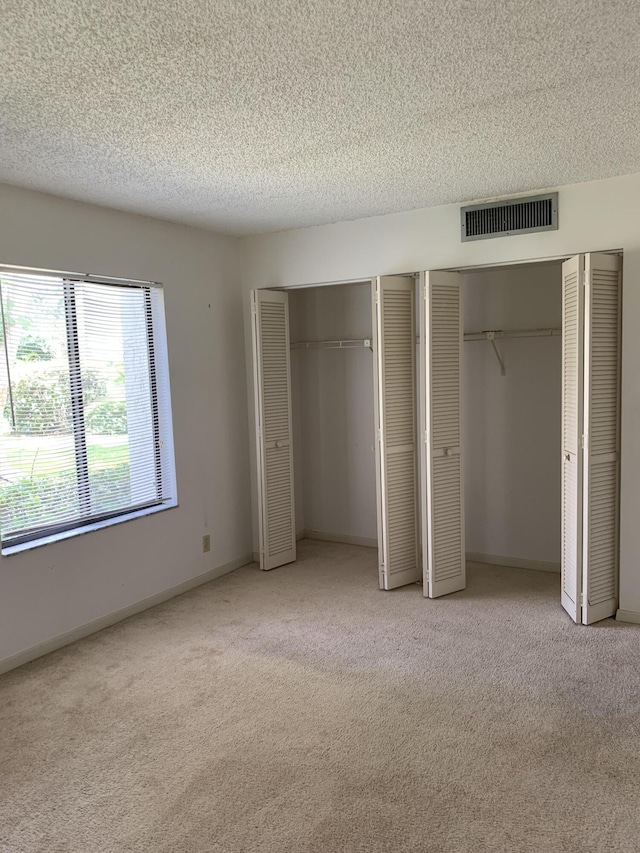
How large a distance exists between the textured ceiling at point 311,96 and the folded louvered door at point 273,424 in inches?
43.6

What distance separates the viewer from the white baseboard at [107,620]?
10.6ft

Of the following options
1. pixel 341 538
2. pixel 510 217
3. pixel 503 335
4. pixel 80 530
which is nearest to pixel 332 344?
pixel 503 335

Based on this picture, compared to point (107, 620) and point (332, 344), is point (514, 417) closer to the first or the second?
point (332, 344)

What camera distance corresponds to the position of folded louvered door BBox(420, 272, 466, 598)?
150 inches

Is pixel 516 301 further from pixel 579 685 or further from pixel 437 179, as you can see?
pixel 579 685

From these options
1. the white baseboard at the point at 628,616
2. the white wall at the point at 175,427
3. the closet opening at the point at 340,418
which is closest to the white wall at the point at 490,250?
the white baseboard at the point at 628,616

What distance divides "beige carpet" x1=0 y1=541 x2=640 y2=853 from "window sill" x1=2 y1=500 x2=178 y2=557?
61cm

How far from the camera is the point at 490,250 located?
377 cm

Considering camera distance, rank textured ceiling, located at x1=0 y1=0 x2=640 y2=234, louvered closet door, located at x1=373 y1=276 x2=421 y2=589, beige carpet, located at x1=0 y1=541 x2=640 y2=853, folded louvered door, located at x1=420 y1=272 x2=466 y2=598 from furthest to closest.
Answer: louvered closet door, located at x1=373 y1=276 x2=421 y2=589 → folded louvered door, located at x1=420 y1=272 x2=466 y2=598 → beige carpet, located at x1=0 y1=541 x2=640 y2=853 → textured ceiling, located at x1=0 y1=0 x2=640 y2=234

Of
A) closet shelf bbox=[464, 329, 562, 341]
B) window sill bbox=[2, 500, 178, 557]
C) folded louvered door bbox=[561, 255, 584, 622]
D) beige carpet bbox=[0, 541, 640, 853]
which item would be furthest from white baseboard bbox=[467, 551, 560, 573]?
window sill bbox=[2, 500, 178, 557]

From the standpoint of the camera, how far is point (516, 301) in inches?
172

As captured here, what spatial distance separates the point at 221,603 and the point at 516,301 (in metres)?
2.89

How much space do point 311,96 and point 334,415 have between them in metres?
3.27

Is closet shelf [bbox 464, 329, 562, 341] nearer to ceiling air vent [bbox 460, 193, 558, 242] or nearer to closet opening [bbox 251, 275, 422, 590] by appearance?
closet opening [bbox 251, 275, 422, 590]
